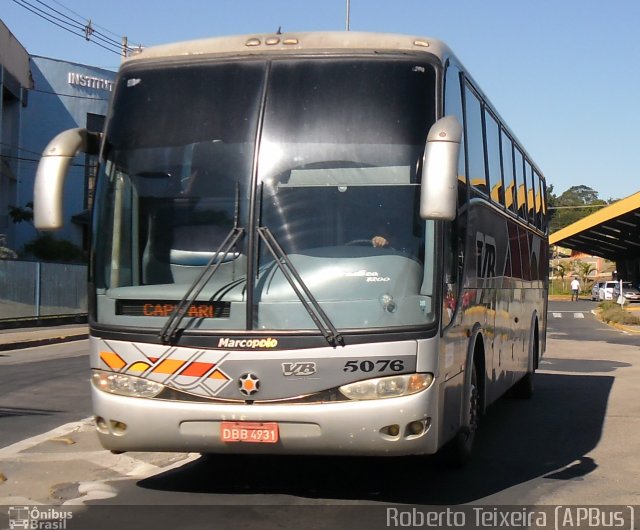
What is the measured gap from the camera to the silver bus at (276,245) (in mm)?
5922

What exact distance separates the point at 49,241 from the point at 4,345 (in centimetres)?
2323

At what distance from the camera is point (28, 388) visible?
1324 cm

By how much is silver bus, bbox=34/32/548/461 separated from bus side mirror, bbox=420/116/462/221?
0.03ft

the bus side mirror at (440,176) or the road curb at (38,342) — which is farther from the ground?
the bus side mirror at (440,176)

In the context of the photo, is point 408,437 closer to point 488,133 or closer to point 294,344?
point 294,344

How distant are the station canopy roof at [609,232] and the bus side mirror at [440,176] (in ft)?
134

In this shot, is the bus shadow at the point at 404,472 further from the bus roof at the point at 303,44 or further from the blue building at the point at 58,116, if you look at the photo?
the blue building at the point at 58,116

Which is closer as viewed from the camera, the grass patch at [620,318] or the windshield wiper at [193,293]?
the windshield wiper at [193,293]

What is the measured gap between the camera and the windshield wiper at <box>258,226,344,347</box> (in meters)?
5.89

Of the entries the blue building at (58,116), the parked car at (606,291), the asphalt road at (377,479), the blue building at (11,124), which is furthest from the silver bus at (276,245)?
the parked car at (606,291)

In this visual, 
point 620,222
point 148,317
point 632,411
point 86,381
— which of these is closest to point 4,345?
point 86,381

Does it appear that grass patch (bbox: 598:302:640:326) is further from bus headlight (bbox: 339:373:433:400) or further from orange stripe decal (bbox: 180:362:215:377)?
orange stripe decal (bbox: 180:362:215:377)

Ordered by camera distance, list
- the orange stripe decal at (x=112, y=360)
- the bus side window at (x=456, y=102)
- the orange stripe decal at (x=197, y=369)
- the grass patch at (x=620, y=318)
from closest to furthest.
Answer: the orange stripe decal at (x=197, y=369) < the orange stripe decal at (x=112, y=360) < the bus side window at (x=456, y=102) < the grass patch at (x=620, y=318)

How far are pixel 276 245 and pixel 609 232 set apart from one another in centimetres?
5747
